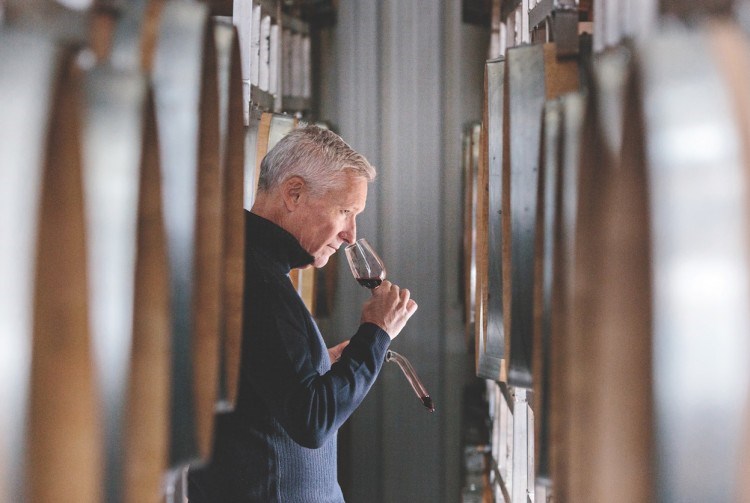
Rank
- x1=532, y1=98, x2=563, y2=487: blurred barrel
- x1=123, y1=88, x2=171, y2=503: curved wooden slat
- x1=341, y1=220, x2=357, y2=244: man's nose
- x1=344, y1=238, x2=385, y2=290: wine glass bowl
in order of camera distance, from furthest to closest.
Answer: x1=344, y1=238, x2=385, y2=290: wine glass bowl < x1=341, y1=220, x2=357, y2=244: man's nose < x1=532, y1=98, x2=563, y2=487: blurred barrel < x1=123, y1=88, x2=171, y2=503: curved wooden slat

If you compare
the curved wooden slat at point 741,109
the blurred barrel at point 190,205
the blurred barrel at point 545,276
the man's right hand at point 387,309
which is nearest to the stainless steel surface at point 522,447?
the man's right hand at point 387,309

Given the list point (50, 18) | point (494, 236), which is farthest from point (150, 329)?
point (494, 236)

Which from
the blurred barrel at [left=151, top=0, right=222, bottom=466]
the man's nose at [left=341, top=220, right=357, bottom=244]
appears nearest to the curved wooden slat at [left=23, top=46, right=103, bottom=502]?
the blurred barrel at [left=151, top=0, right=222, bottom=466]

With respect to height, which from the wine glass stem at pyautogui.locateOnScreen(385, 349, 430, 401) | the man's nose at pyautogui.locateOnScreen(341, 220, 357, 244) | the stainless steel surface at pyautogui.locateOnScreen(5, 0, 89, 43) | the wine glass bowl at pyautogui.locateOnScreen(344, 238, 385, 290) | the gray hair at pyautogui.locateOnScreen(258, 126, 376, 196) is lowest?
the wine glass stem at pyautogui.locateOnScreen(385, 349, 430, 401)

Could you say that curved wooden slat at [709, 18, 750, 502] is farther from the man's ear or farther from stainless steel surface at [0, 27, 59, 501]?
the man's ear

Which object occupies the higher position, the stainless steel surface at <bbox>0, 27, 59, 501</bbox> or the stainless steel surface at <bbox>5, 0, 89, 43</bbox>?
the stainless steel surface at <bbox>5, 0, 89, 43</bbox>

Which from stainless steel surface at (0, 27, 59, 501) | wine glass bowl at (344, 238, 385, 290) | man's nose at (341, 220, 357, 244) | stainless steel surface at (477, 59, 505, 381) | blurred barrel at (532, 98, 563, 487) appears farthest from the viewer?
wine glass bowl at (344, 238, 385, 290)

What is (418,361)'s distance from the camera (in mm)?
3426

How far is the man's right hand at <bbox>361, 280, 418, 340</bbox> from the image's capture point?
1.30 m

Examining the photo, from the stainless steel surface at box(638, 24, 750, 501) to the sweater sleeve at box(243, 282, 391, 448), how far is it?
2.67ft

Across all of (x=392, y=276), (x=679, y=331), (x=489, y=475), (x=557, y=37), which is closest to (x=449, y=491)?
(x=489, y=475)

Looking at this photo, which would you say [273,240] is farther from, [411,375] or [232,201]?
[232,201]

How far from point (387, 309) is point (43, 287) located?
0.95 m

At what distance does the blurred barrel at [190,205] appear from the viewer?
548 mm
